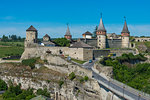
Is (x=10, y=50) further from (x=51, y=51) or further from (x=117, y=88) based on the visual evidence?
(x=117, y=88)

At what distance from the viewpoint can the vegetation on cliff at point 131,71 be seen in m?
40.1

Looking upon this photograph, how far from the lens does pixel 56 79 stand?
132 ft

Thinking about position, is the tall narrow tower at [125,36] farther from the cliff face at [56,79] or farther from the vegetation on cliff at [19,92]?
the vegetation on cliff at [19,92]

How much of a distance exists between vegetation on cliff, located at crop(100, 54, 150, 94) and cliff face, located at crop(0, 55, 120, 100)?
26.9 feet

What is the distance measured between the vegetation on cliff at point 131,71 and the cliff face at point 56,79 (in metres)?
8.19

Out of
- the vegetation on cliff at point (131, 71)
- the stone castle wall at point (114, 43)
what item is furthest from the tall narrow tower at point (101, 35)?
the vegetation on cliff at point (131, 71)

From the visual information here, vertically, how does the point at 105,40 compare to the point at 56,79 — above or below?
above

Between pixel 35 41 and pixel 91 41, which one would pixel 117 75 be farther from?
pixel 35 41

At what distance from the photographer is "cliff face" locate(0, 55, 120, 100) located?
1265 inches

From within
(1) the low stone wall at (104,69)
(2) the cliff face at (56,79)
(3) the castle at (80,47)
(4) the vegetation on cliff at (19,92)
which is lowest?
(4) the vegetation on cliff at (19,92)

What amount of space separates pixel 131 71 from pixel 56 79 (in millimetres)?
16781

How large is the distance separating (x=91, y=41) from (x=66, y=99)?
24.2 metres

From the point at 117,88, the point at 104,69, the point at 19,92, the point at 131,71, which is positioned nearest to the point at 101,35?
the point at 131,71

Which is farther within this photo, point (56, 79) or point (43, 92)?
point (56, 79)
